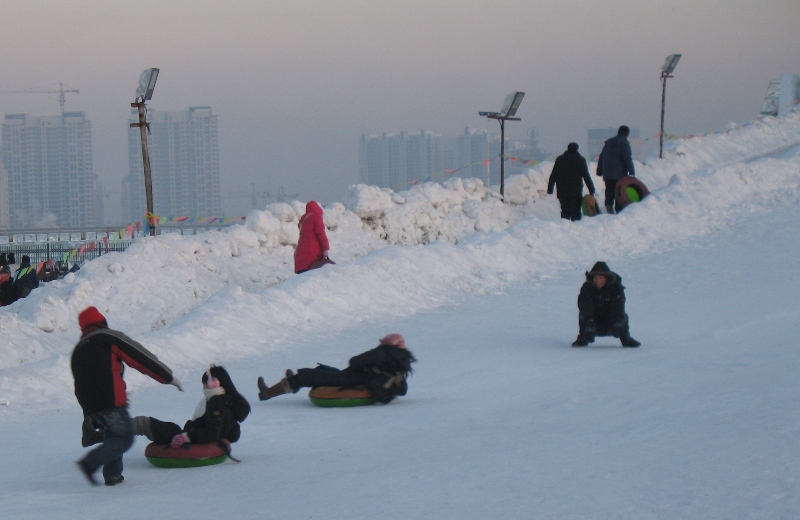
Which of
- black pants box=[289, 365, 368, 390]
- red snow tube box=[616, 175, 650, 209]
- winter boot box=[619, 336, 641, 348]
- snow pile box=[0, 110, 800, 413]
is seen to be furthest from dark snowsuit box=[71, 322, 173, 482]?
red snow tube box=[616, 175, 650, 209]

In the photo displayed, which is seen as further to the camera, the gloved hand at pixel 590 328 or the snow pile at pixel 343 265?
the snow pile at pixel 343 265

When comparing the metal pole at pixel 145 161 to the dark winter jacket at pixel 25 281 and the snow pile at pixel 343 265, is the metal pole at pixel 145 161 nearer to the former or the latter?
the snow pile at pixel 343 265

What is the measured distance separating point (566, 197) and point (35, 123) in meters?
71.8

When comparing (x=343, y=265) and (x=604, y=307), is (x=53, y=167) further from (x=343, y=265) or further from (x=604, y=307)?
(x=604, y=307)

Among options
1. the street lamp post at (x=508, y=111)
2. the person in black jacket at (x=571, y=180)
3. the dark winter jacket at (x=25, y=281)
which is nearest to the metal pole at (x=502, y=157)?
the street lamp post at (x=508, y=111)

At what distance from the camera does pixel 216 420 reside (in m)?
5.99

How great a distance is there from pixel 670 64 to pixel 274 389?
1891 centimetres

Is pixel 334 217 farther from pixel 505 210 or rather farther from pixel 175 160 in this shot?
pixel 175 160

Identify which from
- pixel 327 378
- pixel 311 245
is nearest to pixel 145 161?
pixel 311 245

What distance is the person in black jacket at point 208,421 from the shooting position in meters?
5.96

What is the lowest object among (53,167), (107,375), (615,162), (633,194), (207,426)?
(207,426)

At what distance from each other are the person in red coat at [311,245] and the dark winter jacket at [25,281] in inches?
194

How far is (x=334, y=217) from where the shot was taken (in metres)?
18.5

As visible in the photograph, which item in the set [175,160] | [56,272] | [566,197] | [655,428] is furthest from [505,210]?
[175,160]
